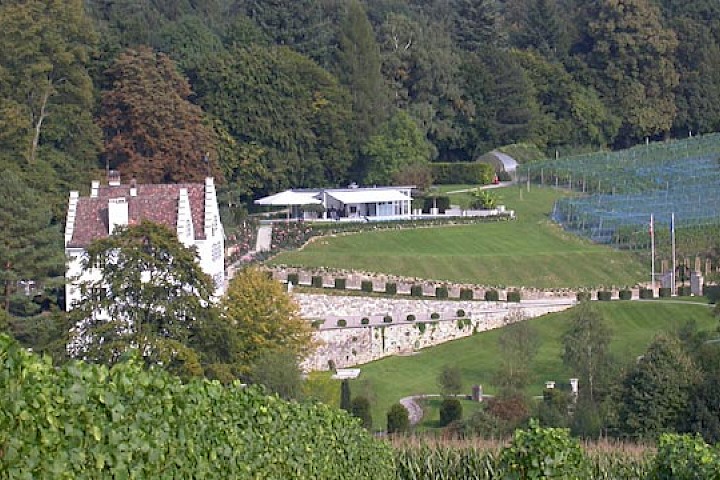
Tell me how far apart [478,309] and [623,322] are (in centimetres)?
370

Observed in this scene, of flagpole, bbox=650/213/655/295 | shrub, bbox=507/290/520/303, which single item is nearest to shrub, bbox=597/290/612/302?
shrub, bbox=507/290/520/303

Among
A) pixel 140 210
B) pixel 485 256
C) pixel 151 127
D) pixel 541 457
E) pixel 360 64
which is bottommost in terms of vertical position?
pixel 541 457

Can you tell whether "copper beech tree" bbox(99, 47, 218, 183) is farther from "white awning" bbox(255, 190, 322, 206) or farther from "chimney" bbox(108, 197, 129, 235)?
"chimney" bbox(108, 197, 129, 235)

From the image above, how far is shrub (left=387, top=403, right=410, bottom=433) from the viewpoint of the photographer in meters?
27.6

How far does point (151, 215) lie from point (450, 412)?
1119 cm

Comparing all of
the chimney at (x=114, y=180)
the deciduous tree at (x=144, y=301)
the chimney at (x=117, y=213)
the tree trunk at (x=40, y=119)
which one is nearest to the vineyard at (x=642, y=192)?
the chimney at (x=114, y=180)

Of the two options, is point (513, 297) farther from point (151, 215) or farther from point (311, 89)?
point (311, 89)

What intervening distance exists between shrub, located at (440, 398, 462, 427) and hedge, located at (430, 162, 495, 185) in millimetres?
34896

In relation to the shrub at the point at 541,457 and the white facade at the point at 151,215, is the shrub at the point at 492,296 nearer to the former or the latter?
the white facade at the point at 151,215

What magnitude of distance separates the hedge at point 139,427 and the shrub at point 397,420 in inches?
502

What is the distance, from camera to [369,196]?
181ft

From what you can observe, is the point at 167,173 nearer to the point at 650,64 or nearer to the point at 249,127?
the point at 249,127

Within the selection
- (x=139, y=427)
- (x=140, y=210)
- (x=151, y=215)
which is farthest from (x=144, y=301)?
(x=139, y=427)

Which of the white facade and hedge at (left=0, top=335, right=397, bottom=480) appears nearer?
hedge at (left=0, top=335, right=397, bottom=480)
